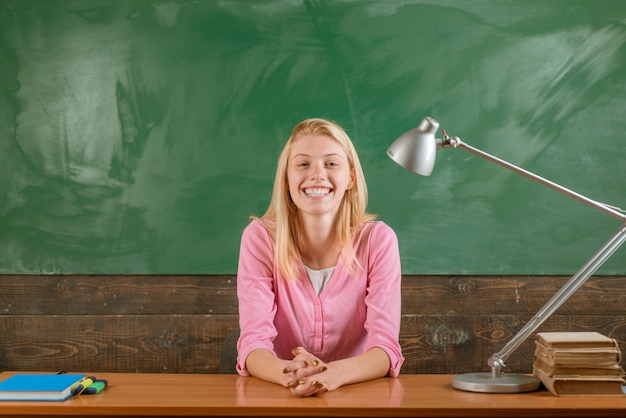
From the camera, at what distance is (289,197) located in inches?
84.8

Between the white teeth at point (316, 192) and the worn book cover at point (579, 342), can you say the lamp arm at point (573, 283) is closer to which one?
the worn book cover at point (579, 342)

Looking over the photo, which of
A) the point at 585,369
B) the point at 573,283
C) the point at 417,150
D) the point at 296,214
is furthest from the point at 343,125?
the point at 585,369

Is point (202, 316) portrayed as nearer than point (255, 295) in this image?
No

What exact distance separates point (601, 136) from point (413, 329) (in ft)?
3.36

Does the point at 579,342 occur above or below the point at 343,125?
below

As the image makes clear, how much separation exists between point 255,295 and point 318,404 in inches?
21.2

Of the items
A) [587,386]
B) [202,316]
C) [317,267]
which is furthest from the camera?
[202,316]

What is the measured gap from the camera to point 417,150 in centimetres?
171

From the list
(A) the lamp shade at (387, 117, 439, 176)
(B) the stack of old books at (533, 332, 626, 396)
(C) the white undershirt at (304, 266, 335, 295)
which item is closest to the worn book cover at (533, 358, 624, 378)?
(B) the stack of old books at (533, 332, 626, 396)


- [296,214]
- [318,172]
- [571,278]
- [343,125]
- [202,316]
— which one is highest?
[343,125]

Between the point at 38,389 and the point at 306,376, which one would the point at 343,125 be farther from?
the point at 38,389

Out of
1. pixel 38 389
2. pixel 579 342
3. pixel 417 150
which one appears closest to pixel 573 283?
pixel 579 342

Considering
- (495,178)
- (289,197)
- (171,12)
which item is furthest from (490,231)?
(171,12)

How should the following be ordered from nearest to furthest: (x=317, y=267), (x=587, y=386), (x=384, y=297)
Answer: (x=587, y=386)
(x=384, y=297)
(x=317, y=267)
